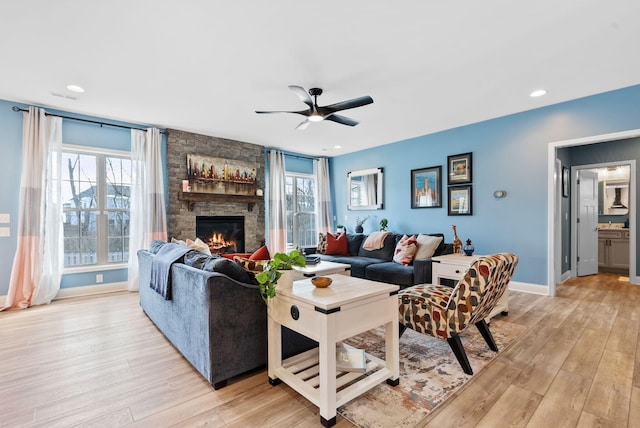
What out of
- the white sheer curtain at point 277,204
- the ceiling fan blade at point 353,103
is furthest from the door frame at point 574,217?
the white sheer curtain at point 277,204

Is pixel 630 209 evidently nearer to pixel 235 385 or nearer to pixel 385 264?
pixel 385 264

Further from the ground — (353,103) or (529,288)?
(353,103)

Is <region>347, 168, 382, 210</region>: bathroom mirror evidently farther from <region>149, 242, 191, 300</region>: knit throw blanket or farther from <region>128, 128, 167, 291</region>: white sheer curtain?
<region>149, 242, 191, 300</region>: knit throw blanket

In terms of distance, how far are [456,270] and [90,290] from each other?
508 centimetres

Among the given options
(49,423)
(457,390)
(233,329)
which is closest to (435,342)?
(457,390)

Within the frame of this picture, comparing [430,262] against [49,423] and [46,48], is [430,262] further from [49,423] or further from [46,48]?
[46,48]

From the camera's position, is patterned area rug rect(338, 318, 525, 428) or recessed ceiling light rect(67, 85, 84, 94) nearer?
patterned area rug rect(338, 318, 525, 428)

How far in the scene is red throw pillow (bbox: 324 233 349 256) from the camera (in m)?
5.56

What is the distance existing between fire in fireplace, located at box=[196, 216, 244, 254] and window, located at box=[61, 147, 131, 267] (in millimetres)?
1182

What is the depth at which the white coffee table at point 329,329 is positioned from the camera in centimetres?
165

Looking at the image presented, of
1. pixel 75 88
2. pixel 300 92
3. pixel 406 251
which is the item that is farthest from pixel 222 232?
pixel 300 92

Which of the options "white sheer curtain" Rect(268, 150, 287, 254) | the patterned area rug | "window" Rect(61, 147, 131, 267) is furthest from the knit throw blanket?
"white sheer curtain" Rect(268, 150, 287, 254)

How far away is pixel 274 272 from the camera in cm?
197

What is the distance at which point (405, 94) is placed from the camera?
3746 mm
